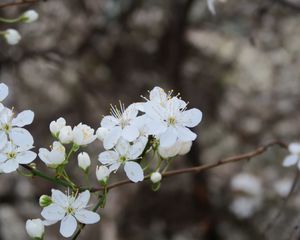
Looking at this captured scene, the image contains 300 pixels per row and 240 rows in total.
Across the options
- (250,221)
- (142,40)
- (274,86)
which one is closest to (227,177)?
(250,221)

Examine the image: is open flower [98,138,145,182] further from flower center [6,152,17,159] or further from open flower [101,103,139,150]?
flower center [6,152,17,159]

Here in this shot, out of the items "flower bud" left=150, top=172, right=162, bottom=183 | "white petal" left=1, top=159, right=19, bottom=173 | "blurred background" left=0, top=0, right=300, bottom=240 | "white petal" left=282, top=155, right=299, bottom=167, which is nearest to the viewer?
"white petal" left=1, top=159, right=19, bottom=173

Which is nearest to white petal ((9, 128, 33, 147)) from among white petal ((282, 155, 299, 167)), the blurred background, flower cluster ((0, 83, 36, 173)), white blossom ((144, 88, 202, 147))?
flower cluster ((0, 83, 36, 173))

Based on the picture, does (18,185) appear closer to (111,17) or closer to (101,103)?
(101,103)

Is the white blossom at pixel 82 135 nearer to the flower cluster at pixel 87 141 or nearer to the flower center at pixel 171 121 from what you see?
the flower cluster at pixel 87 141

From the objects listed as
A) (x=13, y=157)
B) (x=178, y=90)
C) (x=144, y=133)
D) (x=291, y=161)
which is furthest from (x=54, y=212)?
(x=178, y=90)

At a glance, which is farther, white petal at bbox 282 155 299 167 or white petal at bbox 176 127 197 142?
white petal at bbox 282 155 299 167
